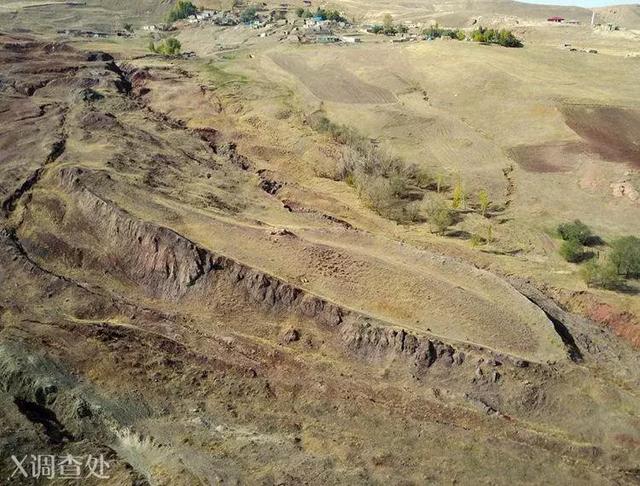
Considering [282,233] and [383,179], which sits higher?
[383,179]

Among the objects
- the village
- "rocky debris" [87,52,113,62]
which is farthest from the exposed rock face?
the village

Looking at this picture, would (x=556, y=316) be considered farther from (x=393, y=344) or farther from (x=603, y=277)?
(x=393, y=344)

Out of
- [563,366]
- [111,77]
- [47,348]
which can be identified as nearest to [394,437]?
[563,366]

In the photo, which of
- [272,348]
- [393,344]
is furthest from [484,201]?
[272,348]

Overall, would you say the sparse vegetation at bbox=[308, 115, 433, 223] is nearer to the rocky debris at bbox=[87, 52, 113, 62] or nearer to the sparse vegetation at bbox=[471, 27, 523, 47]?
the rocky debris at bbox=[87, 52, 113, 62]

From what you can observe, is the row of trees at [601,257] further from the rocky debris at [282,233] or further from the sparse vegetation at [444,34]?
the sparse vegetation at [444,34]

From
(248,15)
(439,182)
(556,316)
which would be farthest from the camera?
(248,15)
